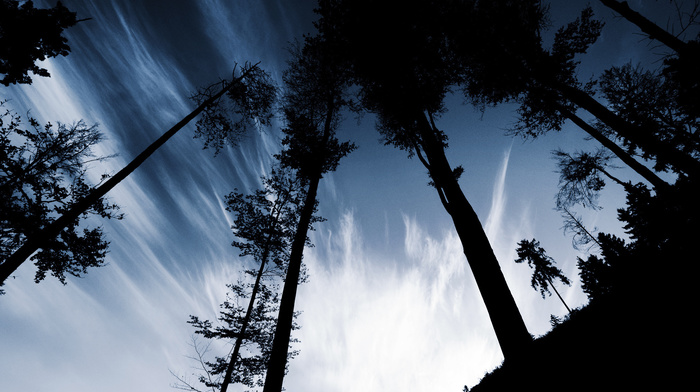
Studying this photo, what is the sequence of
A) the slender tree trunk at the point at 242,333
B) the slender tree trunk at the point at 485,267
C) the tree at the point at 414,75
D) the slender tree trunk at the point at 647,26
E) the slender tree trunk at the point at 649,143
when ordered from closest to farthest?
1. the slender tree trunk at the point at 485,267
2. the tree at the point at 414,75
3. the slender tree trunk at the point at 647,26
4. the slender tree trunk at the point at 649,143
5. the slender tree trunk at the point at 242,333

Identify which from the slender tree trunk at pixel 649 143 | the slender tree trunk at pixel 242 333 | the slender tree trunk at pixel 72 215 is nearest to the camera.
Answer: the slender tree trunk at pixel 72 215

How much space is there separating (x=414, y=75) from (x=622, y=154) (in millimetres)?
10254

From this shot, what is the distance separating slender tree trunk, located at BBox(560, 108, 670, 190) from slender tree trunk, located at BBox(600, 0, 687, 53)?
155 inches

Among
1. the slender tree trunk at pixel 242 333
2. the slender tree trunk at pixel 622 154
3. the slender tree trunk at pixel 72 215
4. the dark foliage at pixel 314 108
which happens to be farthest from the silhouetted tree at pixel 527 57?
the slender tree trunk at pixel 242 333

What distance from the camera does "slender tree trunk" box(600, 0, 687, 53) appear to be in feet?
18.0

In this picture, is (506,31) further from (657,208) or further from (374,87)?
(657,208)

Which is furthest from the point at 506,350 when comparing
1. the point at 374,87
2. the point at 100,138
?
the point at 100,138

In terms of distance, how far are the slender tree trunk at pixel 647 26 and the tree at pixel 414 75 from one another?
13.6ft

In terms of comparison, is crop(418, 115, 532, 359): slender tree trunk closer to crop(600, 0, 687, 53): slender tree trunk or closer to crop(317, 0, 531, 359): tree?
crop(317, 0, 531, 359): tree

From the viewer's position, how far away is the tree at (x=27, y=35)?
16.8ft

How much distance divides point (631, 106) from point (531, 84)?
21.3 feet

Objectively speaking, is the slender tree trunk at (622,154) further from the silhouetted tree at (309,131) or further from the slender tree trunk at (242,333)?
the slender tree trunk at (242,333)

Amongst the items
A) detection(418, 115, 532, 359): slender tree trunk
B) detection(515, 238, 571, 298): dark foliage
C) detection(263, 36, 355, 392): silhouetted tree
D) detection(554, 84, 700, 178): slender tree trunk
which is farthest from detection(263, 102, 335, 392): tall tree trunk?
detection(515, 238, 571, 298): dark foliage

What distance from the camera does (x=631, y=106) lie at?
11602 mm
